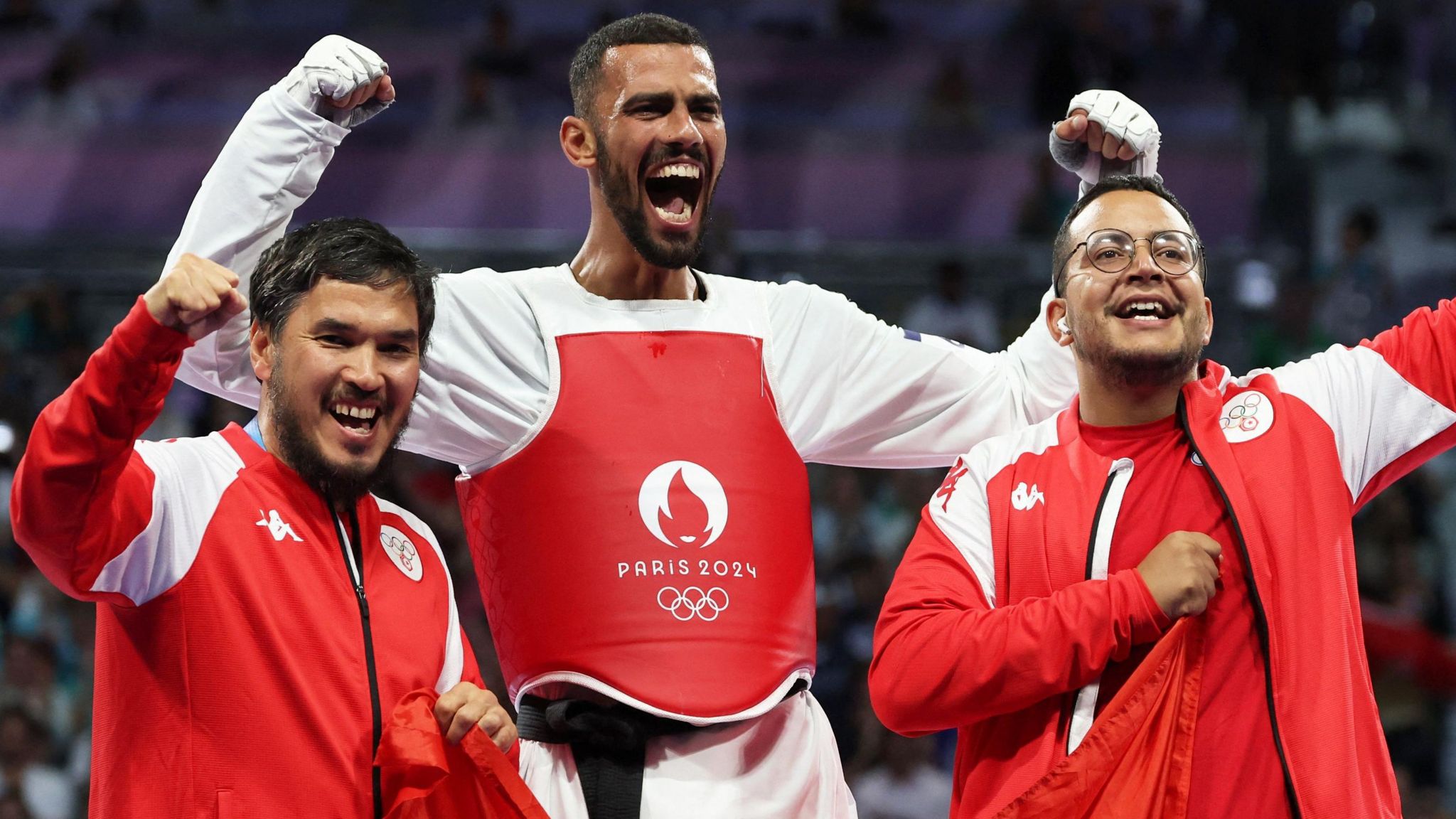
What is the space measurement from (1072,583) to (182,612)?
1.51m

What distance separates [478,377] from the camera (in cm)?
322

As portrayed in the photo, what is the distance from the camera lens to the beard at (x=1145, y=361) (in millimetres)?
2975

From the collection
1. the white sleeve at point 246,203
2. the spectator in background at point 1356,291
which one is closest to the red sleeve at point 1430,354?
the white sleeve at point 246,203

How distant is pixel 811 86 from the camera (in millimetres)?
10422

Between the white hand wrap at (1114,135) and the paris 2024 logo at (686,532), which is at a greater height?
the white hand wrap at (1114,135)

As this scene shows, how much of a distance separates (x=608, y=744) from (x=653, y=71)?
4.45 ft

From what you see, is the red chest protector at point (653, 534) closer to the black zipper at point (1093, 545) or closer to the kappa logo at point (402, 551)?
the kappa logo at point (402, 551)

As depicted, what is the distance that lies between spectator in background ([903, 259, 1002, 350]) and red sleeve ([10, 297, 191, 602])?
615cm

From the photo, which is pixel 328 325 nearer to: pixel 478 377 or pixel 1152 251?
pixel 478 377

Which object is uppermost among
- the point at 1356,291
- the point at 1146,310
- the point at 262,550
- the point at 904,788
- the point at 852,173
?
the point at 852,173

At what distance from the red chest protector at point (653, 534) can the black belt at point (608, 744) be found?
0.05 metres

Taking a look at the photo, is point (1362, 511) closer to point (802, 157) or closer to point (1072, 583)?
point (802, 157)

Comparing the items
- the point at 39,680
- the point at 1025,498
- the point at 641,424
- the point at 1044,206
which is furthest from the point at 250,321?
the point at 1044,206

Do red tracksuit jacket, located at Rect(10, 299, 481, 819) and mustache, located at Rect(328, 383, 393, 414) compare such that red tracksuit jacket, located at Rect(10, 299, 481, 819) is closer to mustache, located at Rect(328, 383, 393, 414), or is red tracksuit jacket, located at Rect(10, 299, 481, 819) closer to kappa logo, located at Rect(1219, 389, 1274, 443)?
mustache, located at Rect(328, 383, 393, 414)
